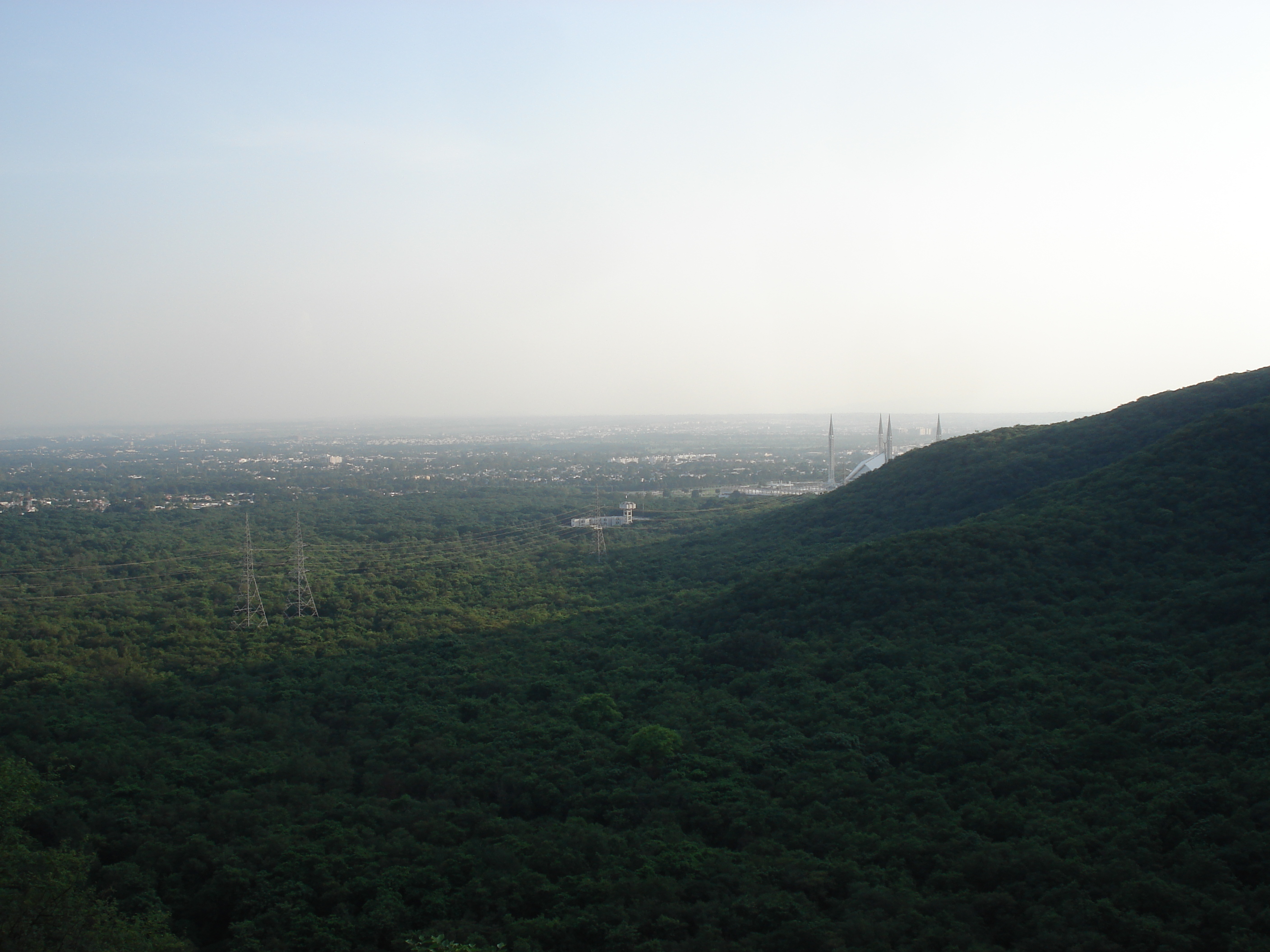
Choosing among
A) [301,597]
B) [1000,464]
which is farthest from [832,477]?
[301,597]

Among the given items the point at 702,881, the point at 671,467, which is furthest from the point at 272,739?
the point at 671,467

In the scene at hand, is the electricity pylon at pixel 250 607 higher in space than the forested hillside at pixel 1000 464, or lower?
lower

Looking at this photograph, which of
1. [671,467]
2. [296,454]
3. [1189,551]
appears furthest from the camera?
[296,454]

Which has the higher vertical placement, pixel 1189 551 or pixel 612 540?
pixel 1189 551

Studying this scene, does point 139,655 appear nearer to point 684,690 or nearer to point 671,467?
point 684,690

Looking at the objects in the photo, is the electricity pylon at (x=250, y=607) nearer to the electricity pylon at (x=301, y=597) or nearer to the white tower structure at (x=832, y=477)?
the electricity pylon at (x=301, y=597)

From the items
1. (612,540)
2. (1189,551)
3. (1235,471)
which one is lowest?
(612,540)

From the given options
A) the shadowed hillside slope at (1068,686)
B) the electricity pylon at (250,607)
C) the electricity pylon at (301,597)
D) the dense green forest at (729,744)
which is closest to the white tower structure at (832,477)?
the dense green forest at (729,744)

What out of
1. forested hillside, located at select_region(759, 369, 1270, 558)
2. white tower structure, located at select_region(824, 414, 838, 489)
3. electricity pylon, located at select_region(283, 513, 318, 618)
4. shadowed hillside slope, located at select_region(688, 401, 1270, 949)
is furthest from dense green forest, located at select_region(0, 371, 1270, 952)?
white tower structure, located at select_region(824, 414, 838, 489)
